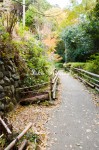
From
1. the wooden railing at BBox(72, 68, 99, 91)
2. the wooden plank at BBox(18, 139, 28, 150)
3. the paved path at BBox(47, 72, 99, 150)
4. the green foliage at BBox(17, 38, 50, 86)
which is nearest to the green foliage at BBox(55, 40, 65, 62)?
the wooden railing at BBox(72, 68, 99, 91)

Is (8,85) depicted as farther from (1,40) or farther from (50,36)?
(50,36)

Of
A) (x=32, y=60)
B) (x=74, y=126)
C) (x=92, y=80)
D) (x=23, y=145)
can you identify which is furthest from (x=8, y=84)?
(x=92, y=80)

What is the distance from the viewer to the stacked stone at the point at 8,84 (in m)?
7.37

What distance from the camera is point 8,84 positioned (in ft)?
26.3

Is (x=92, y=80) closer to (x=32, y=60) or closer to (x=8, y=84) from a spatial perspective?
(x=32, y=60)

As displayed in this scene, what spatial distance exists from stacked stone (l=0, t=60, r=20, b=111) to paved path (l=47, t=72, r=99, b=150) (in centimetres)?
164

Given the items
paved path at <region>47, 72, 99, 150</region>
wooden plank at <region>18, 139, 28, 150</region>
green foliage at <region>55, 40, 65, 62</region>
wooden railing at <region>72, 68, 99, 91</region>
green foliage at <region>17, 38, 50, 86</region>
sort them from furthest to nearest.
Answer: green foliage at <region>55, 40, 65, 62</region> < wooden railing at <region>72, 68, 99, 91</region> < green foliage at <region>17, 38, 50, 86</region> < paved path at <region>47, 72, 99, 150</region> < wooden plank at <region>18, 139, 28, 150</region>

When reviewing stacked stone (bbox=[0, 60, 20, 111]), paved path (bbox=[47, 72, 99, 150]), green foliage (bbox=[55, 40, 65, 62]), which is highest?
green foliage (bbox=[55, 40, 65, 62])

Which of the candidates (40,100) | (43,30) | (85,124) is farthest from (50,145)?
(43,30)

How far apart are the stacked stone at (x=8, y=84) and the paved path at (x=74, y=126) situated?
1.64m

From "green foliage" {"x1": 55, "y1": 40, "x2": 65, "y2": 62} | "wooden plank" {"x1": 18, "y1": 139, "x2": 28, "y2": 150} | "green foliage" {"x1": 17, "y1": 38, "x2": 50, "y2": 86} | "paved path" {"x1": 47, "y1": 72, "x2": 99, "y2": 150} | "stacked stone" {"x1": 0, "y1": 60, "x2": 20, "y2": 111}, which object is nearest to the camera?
"wooden plank" {"x1": 18, "y1": 139, "x2": 28, "y2": 150}

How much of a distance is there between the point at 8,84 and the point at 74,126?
2.95m

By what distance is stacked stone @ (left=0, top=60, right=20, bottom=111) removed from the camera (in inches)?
290

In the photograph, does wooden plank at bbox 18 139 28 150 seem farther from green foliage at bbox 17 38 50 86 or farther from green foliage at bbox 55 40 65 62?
green foliage at bbox 55 40 65 62
